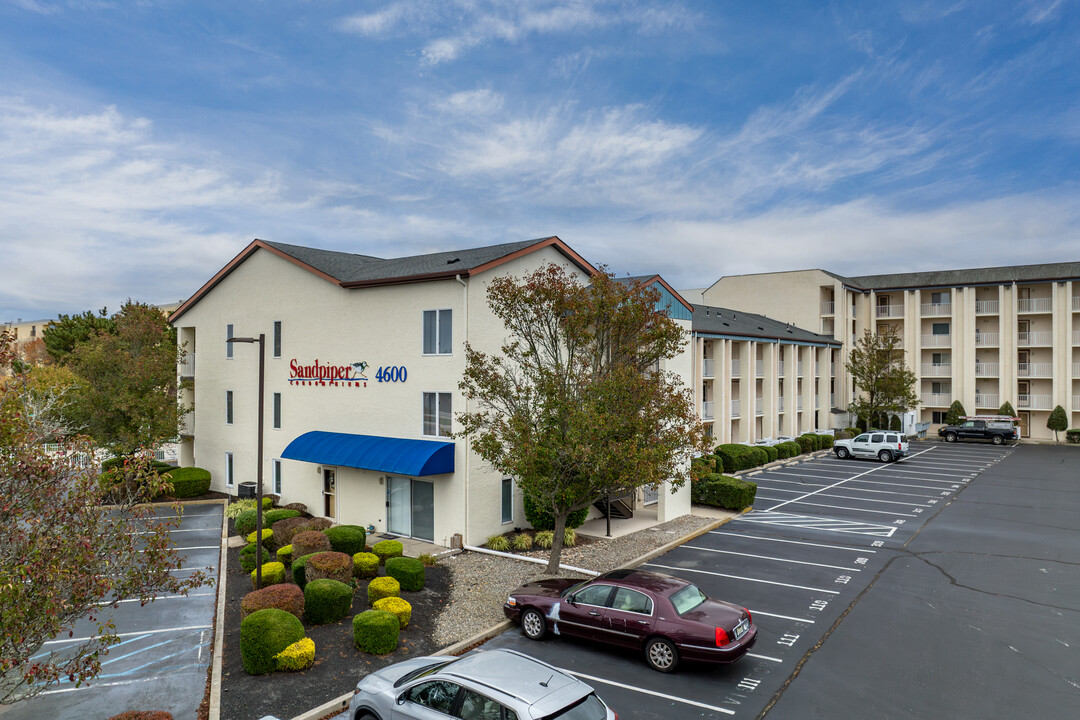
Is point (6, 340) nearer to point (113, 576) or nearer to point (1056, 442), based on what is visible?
point (113, 576)

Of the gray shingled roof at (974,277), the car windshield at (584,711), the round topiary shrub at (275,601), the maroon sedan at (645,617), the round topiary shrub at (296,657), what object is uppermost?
the gray shingled roof at (974,277)

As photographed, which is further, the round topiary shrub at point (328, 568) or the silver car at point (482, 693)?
the round topiary shrub at point (328, 568)

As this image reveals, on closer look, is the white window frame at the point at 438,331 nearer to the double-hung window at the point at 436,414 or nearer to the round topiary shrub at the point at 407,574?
the double-hung window at the point at 436,414

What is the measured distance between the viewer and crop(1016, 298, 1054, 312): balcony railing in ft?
176

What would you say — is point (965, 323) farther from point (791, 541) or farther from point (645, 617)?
point (645, 617)

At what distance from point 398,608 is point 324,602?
5.62ft

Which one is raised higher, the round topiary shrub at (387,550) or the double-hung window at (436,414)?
the double-hung window at (436,414)

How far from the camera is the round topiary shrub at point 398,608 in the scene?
44.6 ft

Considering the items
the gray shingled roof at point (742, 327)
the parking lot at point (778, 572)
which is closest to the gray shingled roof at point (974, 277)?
the gray shingled roof at point (742, 327)

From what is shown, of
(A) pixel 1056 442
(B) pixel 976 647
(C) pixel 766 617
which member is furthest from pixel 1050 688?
(A) pixel 1056 442

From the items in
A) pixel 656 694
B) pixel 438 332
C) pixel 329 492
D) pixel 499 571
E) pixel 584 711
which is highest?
pixel 438 332

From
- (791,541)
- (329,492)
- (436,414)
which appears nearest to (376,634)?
(436,414)

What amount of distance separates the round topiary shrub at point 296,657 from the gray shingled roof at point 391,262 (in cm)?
1192

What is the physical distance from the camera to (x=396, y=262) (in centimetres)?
2600
